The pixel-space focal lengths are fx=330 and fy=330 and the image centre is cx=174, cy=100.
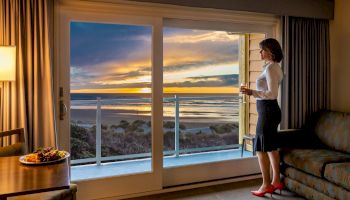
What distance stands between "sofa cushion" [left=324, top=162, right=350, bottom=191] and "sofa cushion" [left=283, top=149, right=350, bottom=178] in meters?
0.07

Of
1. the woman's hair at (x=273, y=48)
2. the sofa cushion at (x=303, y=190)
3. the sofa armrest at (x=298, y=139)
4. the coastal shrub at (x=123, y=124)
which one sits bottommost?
the sofa cushion at (x=303, y=190)

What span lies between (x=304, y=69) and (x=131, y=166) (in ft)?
7.93

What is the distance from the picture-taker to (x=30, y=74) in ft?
9.39

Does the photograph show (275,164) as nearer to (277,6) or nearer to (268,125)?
(268,125)

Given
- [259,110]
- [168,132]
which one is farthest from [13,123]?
[259,110]

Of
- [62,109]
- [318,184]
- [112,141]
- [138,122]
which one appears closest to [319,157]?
[318,184]

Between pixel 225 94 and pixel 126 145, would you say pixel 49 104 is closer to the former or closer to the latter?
pixel 126 145

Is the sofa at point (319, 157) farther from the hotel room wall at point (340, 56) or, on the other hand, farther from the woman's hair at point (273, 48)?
the woman's hair at point (273, 48)

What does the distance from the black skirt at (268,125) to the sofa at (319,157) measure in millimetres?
320

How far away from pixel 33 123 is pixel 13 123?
159 mm

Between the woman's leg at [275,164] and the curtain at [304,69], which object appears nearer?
the woman's leg at [275,164]

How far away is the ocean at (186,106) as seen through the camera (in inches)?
142

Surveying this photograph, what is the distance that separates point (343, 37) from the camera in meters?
4.11

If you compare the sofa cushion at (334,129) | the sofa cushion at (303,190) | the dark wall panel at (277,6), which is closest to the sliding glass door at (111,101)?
the dark wall panel at (277,6)
